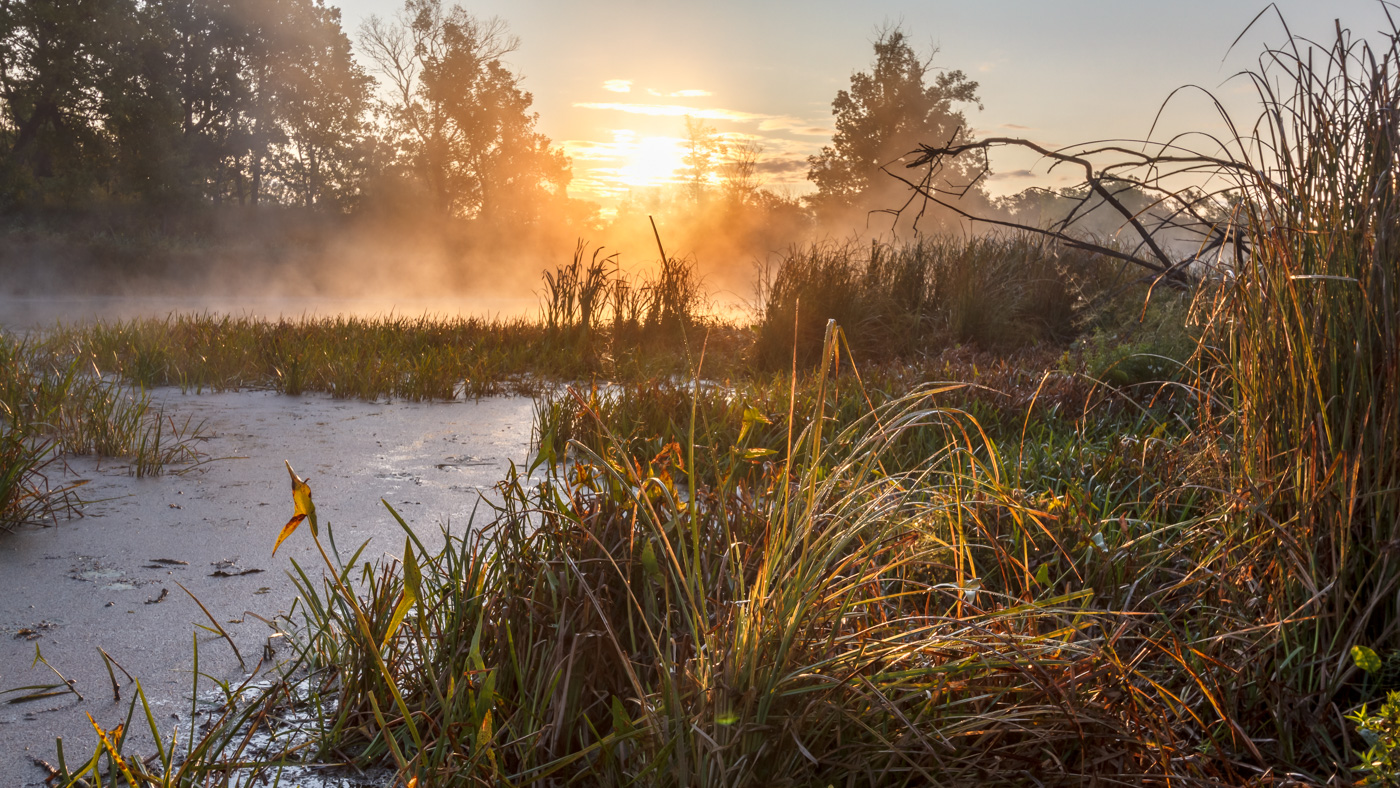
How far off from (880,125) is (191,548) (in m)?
31.2


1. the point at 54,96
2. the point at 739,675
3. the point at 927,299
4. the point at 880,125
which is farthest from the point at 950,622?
the point at 880,125

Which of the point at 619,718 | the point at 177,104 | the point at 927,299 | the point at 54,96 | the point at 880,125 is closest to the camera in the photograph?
the point at 619,718

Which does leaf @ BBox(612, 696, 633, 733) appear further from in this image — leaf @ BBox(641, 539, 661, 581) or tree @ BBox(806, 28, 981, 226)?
tree @ BBox(806, 28, 981, 226)

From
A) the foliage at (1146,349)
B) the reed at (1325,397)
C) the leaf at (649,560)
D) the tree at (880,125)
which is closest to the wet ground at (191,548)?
the leaf at (649,560)

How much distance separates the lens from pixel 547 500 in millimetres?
1420

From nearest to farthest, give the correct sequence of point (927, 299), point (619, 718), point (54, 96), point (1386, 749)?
point (1386, 749)
point (619, 718)
point (927, 299)
point (54, 96)

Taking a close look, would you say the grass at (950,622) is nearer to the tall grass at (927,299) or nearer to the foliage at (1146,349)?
the foliage at (1146,349)

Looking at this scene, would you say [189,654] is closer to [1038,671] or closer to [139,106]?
[1038,671]

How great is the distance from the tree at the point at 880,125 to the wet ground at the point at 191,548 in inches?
1116

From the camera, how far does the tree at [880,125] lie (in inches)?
1199

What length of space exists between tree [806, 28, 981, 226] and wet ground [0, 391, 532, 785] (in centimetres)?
2834

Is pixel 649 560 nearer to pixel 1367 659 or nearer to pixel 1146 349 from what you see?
pixel 1367 659

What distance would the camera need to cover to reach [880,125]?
30.6 m

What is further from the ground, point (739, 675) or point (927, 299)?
point (927, 299)
